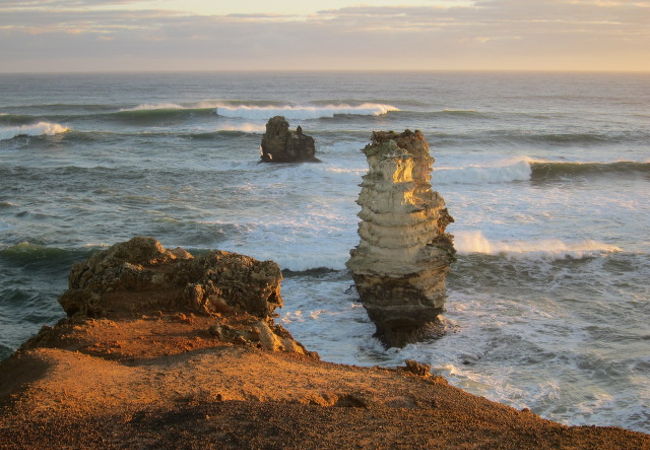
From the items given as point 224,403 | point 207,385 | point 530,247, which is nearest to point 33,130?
point 530,247

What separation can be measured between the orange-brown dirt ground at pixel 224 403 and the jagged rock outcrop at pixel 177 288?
3.27 feet

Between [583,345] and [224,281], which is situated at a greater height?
[224,281]

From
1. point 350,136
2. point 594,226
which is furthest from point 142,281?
point 350,136

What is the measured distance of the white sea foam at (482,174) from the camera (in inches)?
1231

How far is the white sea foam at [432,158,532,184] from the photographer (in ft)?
103

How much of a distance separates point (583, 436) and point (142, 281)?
6.72 meters

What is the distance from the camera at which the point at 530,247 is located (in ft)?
63.6

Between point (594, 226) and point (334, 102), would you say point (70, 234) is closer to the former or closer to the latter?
point (594, 226)

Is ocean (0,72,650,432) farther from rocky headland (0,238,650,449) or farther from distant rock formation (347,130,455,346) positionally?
rocky headland (0,238,650,449)

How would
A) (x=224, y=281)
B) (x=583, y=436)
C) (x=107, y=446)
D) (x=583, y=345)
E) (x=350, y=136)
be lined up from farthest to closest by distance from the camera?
(x=350, y=136)
(x=583, y=345)
(x=224, y=281)
(x=583, y=436)
(x=107, y=446)

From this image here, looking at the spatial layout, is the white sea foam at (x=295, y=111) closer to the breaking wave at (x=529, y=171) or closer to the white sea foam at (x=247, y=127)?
the white sea foam at (x=247, y=127)

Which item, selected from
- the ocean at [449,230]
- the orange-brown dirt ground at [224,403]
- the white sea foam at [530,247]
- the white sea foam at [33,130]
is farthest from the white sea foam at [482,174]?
the white sea foam at [33,130]

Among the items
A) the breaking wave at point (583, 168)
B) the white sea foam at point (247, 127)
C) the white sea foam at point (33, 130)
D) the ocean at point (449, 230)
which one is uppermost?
the white sea foam at point (247, 127)

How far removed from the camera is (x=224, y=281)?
1101 cm
